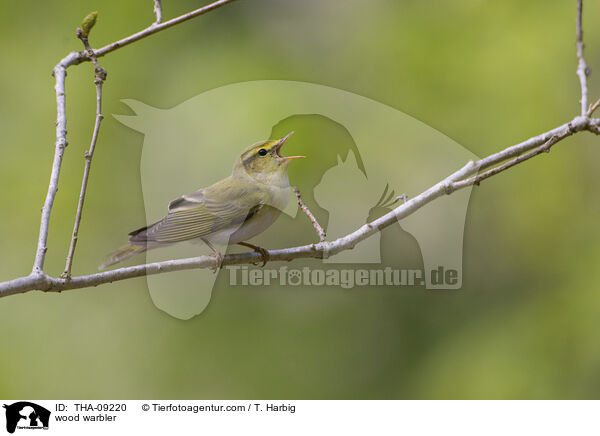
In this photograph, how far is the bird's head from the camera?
241 centimetres

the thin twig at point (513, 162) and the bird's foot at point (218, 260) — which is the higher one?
the thin twig at point (513, 162)

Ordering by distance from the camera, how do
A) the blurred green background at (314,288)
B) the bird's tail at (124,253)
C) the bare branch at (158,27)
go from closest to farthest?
the bare branch at (158,27) < the bird's tail at (124,253) < the blurred green background at (314,288)

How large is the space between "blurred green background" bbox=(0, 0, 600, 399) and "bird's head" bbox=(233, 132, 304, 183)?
3.81 feet

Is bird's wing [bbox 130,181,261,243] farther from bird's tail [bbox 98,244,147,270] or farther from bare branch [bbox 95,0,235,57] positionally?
bare branch [bbox 95,0,235,57]

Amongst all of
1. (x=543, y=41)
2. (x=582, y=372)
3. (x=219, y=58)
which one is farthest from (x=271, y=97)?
(x=582, y=372)

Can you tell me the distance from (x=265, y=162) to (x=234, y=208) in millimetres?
274

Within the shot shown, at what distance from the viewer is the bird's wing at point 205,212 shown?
2.11m
